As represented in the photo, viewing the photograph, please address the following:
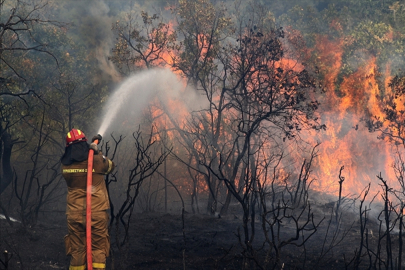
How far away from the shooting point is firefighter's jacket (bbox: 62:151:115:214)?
6.05 m

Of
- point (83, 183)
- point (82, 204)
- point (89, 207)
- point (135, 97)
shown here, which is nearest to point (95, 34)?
point (135, 97)

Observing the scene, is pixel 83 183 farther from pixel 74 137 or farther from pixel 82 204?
pixel 74 137

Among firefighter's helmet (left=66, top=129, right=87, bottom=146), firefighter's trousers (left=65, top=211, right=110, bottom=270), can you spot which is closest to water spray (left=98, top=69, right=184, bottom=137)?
firefighter's helmet (left=66, top=129, right=87, bottom=146)

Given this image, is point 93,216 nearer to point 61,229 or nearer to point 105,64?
point 61,229

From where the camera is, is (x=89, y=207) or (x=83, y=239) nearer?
(x=89, y=207)

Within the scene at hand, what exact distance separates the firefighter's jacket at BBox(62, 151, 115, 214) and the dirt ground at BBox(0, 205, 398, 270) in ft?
2.65

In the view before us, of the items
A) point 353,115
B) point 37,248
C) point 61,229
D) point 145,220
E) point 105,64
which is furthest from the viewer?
point 105,64

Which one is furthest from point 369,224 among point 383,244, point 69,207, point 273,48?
point 69,207

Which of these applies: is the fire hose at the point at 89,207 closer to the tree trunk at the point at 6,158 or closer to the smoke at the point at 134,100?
the tree trunk at the point at 6,158

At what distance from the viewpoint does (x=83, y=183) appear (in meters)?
6.14

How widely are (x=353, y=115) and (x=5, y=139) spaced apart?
64.8ft

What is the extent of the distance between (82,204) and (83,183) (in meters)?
0.30

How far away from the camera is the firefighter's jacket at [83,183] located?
6.05m

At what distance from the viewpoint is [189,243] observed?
9.19 m
